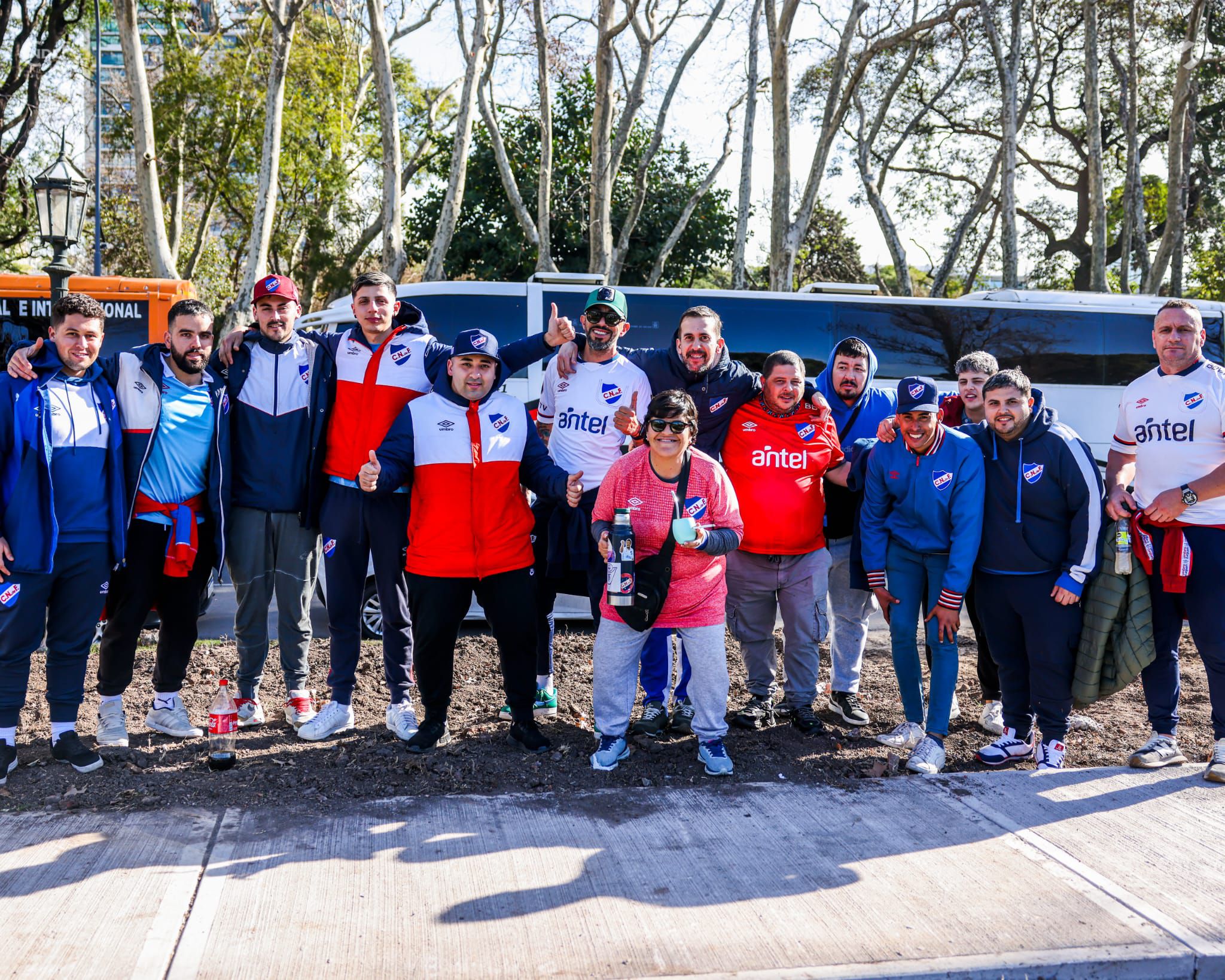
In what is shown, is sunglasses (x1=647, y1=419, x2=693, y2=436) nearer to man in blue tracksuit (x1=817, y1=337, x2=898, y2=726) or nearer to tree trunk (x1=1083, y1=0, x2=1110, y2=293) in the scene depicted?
man in blue tracksuit (x1=817, y1=337, x2=898, y2=726)

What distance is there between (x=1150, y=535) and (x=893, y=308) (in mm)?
8173

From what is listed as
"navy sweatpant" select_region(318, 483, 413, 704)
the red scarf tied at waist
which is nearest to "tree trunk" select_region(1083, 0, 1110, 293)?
"navy sweatpant" select_region(318, 483, 413, 704)

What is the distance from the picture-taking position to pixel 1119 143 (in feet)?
87.9

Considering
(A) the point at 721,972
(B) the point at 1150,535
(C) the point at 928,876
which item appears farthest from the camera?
Answer: (B) the point at 1150,535

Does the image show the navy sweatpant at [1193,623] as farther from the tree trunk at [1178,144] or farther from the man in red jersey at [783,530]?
the tree trunk at [1178,144]

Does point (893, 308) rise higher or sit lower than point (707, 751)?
higher

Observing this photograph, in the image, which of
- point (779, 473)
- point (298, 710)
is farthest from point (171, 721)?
point (779, 473)

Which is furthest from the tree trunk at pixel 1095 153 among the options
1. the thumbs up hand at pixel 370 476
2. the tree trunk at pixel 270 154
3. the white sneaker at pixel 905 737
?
the thumbs up hand at pixel 370 476

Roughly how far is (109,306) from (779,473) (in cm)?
787

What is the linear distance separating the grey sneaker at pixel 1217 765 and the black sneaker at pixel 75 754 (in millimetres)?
4952

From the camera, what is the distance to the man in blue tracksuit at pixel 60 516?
4.34 meters

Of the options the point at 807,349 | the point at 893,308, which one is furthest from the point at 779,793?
the point at 893,308

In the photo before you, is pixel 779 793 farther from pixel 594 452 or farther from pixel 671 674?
pixel 594 452

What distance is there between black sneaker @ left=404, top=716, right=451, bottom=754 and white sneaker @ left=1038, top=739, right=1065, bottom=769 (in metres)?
2.82
